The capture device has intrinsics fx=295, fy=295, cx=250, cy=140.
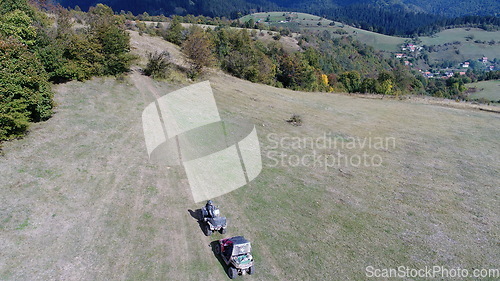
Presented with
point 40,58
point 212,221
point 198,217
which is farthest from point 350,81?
point 212,221


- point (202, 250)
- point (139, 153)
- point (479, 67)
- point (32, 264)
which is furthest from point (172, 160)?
point (479, 67)

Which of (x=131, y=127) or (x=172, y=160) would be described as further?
(x=131, y=127)

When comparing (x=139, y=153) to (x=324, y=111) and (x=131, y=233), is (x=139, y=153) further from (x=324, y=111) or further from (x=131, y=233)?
(x=324, y=111)

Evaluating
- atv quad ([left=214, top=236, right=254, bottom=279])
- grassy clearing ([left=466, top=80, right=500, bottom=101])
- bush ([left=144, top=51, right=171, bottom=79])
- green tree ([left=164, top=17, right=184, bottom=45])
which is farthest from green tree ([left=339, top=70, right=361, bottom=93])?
atv quad ([left=214, top=236, right=254, bottom=279])

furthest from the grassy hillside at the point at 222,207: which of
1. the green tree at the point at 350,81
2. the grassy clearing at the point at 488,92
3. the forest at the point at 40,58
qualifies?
the grassy clearing at the point at 488,92

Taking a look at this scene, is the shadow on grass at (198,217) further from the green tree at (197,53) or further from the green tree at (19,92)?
the green tree at (197,53)
